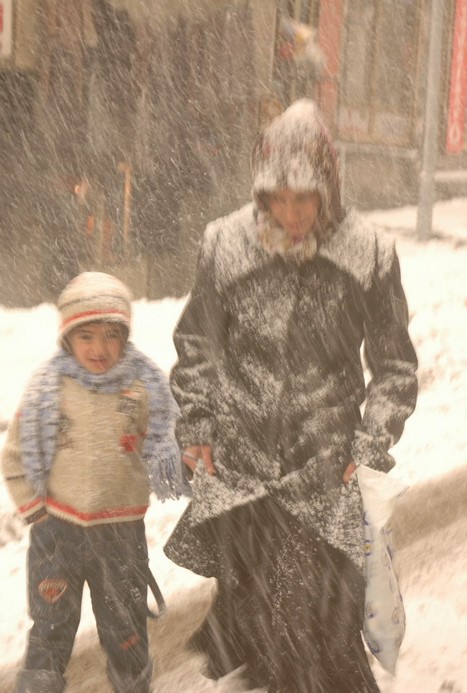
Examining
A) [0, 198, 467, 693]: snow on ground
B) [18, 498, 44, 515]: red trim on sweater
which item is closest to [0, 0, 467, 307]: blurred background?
[0, 198, 467, 693]: snow on ground

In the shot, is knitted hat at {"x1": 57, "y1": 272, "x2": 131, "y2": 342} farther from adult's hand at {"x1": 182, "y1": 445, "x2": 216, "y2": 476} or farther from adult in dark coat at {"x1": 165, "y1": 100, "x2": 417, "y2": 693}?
adult's hand at {"x1": 182, "y1": 445, "x2": 216, "y2": 476}

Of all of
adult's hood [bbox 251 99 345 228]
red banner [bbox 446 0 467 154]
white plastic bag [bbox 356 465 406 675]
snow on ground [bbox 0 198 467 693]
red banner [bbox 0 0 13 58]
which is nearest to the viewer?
adult's hood [bbox 251 99 345 228]

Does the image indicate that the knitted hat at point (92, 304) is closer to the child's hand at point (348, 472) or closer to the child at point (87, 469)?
the child at point (87, 469)

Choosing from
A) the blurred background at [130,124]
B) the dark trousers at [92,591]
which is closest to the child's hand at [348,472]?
the dark trousers at [92,591]

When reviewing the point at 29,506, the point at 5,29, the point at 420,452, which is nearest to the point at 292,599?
the point at 29,506

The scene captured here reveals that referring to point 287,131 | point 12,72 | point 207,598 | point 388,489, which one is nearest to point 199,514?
point 388,489

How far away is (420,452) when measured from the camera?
584cm

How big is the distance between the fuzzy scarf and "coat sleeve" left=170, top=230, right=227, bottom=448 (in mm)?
48

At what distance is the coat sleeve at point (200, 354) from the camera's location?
3070 mm

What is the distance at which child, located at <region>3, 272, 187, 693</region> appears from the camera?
2.93m

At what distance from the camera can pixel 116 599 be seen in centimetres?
305

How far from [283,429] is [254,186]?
2.39 feet

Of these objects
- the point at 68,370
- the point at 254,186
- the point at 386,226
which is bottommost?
the point at 386,226

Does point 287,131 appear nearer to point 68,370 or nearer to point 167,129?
point 68,370
